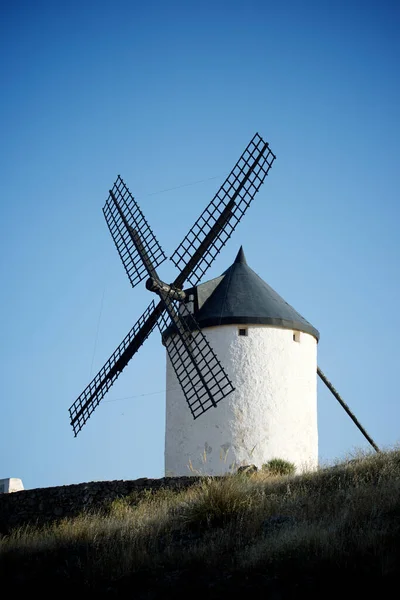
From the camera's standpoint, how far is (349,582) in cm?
754

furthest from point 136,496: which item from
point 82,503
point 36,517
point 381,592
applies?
point 381,592

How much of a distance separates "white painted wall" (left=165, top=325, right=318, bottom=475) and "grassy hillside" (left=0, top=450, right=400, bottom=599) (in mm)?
3303

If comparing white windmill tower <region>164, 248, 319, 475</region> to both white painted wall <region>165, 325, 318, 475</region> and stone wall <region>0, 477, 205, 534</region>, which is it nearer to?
white painted wall <region>165, 325, 318, 475</region>

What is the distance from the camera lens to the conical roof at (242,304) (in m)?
17.0

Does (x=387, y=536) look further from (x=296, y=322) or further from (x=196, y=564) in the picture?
(x=296, y=322)

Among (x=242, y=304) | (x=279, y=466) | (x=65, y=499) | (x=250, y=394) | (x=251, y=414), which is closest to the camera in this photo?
(x=65, y=499)

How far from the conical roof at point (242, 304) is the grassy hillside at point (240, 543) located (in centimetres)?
468

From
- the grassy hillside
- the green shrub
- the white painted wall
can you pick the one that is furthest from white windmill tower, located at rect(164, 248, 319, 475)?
the grassy hillside

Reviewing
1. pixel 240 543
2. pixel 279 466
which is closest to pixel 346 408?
pixel 279 466

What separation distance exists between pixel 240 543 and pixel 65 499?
6279 millimetres

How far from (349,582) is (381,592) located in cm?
36

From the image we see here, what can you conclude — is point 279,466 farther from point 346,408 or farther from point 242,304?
point 346,408

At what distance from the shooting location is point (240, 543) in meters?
9.37

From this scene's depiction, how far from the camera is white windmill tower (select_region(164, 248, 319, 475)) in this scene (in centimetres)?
1638
